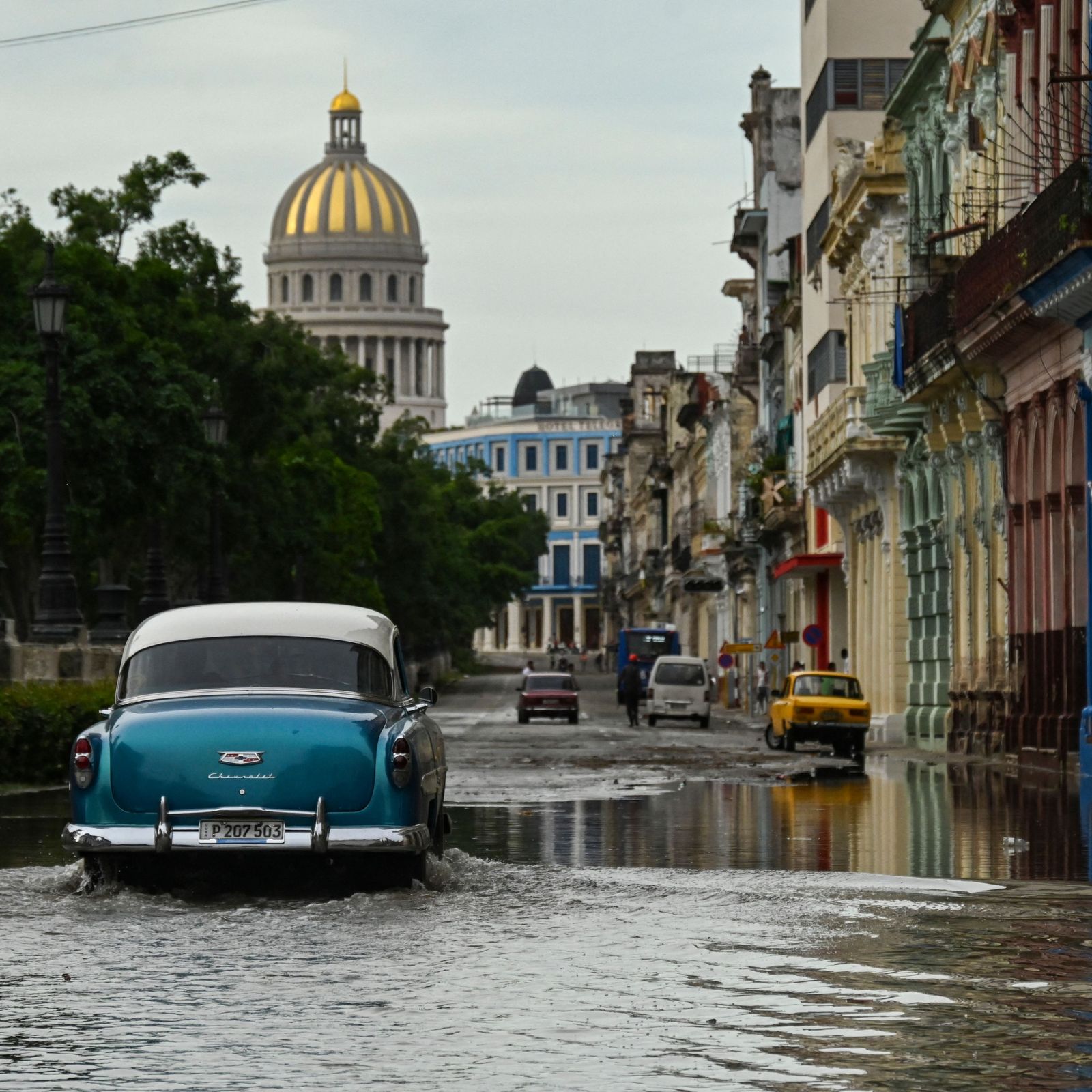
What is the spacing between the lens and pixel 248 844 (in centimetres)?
1373

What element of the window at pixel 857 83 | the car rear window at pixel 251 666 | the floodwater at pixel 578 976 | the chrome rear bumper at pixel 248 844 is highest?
the window at pixel 857 83

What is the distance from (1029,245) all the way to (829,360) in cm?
2759

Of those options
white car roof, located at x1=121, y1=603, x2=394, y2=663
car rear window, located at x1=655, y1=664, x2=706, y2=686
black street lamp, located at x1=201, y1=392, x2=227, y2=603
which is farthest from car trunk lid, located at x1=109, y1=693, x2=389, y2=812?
car rear window, located at x1=655, y1=664, x2=706, y2=686

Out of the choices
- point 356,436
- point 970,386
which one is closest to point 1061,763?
point 970,386

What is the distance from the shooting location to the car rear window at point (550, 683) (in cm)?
6819

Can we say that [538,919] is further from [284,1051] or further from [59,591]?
[59,591]

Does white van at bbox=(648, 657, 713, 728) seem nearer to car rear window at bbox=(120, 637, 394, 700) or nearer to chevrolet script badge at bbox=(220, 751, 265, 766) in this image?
car rear window at bbox=(120, 637, 394, 700)

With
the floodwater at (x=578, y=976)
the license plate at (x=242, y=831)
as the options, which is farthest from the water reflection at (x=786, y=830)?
the license plate at (x=242, y=831)

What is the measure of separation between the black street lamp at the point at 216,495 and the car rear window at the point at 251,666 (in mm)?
30227

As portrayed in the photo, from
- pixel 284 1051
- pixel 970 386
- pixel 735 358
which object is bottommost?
pixel 284 1051

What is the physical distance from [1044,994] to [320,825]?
14.8ft

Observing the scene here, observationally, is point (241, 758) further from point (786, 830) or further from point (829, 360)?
point (829, 360)

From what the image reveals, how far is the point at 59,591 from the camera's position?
3266cm

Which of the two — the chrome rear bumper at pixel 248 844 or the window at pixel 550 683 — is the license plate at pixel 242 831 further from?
the window at pixel 550 683
